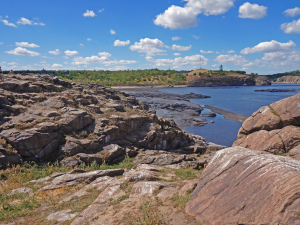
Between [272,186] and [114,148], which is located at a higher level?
[272,186]

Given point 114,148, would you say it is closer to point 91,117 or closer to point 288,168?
point 91,117

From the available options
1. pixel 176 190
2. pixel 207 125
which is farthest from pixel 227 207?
pixel 207 125

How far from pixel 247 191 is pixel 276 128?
10551mm

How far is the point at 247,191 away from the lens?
19.8 feet

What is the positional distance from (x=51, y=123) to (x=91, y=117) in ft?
12.8

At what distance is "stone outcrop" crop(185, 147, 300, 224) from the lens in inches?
205

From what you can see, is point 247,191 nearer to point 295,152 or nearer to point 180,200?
point 180,200

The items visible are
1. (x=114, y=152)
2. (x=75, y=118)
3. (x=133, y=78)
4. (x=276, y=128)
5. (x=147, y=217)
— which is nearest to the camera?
(x=147, y=217)

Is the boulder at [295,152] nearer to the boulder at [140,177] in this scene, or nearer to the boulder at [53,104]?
the boulder at [140,177]

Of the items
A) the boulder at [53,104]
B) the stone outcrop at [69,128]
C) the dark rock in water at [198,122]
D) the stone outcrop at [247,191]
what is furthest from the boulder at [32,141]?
the dark rock in water at [198,122]

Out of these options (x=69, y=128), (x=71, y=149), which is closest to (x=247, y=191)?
(x=71, y=149)

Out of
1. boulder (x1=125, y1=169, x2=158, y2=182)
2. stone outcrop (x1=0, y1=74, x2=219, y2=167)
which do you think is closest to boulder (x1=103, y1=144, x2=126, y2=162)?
stone outcrop (x1=0, y1=74, x2=219, y2=167)

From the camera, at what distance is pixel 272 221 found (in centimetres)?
502

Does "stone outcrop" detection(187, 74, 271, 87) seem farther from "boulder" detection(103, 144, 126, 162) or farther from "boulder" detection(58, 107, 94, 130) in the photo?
"boulder" detection(103, 144, 126, 162)
